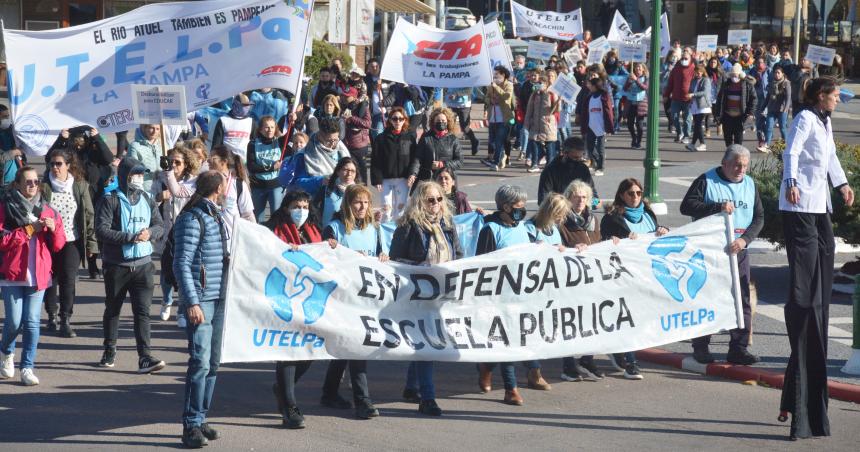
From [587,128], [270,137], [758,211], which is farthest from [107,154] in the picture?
[587,128]

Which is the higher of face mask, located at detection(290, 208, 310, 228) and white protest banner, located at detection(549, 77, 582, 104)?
white protest banner, located at detection(549, 77, 582, 104)

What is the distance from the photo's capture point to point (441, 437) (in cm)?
806

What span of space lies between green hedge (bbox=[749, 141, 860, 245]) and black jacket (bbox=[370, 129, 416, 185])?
3.71 meters

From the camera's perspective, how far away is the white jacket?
8344mm

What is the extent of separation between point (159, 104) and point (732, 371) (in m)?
5.46

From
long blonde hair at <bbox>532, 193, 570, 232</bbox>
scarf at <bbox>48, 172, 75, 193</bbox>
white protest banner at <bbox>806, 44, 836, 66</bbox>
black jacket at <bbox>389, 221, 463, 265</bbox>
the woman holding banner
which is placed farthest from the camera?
white protest banner at <bbox>806, 44, 836, 66</bbox>

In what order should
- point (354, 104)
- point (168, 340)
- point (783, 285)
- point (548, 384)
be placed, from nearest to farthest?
point (548, 384) → point (168, 340) → point (783, 285) → point (354, 104)

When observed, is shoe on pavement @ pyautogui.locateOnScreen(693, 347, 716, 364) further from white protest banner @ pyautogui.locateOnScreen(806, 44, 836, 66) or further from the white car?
the white car

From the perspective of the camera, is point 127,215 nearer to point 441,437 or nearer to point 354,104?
point 441,437

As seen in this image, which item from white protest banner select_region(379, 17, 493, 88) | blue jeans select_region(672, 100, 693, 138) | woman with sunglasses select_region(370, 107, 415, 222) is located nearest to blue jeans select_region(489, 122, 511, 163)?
white protest banner select_region(379, 17, 493, 88)

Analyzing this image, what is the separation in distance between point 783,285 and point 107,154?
7454 mm

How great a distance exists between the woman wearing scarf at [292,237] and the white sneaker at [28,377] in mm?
1902

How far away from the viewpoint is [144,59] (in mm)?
11633

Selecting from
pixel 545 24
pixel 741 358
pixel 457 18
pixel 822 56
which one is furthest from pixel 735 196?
pixel 457 18
